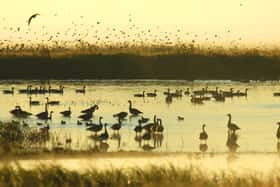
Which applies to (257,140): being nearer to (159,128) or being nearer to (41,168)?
(159,128)

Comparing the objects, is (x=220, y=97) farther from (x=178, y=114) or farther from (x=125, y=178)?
(x=125, y=178)

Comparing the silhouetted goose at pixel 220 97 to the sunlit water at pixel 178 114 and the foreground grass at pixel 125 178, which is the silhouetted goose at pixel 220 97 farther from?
the foreground grass at pixel 125 178

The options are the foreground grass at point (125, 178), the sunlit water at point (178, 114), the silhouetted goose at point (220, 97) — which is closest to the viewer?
the foreground grass at point (125, 178)

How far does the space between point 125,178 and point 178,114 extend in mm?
13124

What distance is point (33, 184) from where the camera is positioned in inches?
323

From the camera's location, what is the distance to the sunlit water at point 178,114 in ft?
49.9

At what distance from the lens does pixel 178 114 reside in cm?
2158

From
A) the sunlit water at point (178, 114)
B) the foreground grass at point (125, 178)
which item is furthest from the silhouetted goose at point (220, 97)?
the foreground grass at point (125, 178)

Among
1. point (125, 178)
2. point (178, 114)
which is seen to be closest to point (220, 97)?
point (178, 114)

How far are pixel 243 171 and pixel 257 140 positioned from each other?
5.88 m

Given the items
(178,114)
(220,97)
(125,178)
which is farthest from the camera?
(220,97)

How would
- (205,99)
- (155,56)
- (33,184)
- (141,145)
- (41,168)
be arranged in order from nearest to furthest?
(33,184), (41,168), (141,145), (155,56), (205,99)

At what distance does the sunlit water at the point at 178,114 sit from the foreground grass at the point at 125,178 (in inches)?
185

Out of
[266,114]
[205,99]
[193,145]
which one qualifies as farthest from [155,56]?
[205,99]
